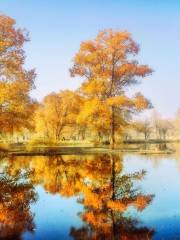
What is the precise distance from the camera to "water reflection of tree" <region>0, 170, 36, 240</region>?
31.1 ft

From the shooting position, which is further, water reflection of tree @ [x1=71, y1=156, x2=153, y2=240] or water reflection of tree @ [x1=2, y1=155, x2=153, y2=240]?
water reflection of tree @ [x1=2, y1=155, x2=153, y2=240]

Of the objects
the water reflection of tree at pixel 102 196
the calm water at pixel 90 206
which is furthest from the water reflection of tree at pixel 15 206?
the water reflection of tree at pixel 102 196

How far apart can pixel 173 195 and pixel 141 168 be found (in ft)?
29.0

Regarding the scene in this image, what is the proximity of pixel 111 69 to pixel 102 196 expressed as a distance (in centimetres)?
2987

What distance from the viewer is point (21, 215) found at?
11.1m

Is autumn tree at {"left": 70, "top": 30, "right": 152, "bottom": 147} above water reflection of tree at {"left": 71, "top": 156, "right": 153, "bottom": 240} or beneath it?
above

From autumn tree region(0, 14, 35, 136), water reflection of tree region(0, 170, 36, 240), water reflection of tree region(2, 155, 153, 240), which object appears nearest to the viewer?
water reflection of tree region(2, 155, 153, 240)

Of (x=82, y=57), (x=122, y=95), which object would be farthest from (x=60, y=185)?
(x=82, y=57)

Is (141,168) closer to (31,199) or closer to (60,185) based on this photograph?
(60,185)

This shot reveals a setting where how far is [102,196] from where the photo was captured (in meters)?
13.7

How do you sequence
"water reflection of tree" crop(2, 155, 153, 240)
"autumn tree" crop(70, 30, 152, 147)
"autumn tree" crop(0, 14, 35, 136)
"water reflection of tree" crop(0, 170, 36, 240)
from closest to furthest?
"water reflection of tree" crop(2, 155, 153, 240)
"water reflection of tree" crop(0, 170, 36, 240)
"autumn tree" crop(0, 14, 35, 136)
"autumn tree" crop(70, 30, 152, 147)

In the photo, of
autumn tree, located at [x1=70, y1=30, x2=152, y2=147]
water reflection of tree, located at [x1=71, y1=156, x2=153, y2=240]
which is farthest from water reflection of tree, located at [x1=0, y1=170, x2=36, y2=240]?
autumn tree, located at [x1=70, y1=30, x2=152, y2=147]

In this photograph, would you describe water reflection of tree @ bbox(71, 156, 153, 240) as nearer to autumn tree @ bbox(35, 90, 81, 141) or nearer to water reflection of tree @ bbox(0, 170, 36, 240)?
water reflection of tree @ bbox(0, 170, 36, 240)

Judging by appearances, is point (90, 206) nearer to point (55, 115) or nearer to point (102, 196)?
point (102, 196)
